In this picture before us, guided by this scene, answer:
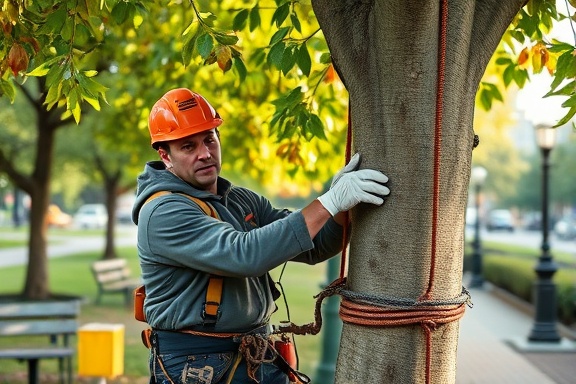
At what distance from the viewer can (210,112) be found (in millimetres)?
3934

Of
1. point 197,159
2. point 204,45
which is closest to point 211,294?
point 197,159

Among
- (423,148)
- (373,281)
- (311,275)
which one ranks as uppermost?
(423,148)

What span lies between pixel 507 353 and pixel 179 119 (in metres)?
12.0

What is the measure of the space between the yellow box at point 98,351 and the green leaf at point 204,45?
197 inches

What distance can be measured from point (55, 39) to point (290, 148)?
6.74 feet

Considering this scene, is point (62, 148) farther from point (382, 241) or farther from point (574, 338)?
point (382, 241)

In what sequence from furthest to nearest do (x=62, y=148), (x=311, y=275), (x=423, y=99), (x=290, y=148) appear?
(x=311, y=275) → (x=62, y=148) → (x=290, y=148) → (x=423, y=99)

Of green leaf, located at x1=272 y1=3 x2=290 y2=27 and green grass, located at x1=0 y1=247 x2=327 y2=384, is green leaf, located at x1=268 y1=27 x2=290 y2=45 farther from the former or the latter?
green grass, located at x1=0 y1=247 x2=327 y2=384

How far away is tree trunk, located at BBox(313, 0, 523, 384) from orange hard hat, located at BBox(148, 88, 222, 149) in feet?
2.43

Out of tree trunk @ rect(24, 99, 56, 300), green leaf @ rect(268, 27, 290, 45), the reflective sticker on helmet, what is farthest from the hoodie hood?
tree trunk @ rect(24, 99, 56, 300)

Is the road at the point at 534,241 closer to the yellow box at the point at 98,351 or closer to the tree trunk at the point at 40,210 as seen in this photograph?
the tree trunk at the point at 40,210

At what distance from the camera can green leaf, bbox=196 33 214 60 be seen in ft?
14.1

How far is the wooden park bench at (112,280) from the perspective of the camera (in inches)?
752

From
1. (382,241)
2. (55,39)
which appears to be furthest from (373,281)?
(55,39)
